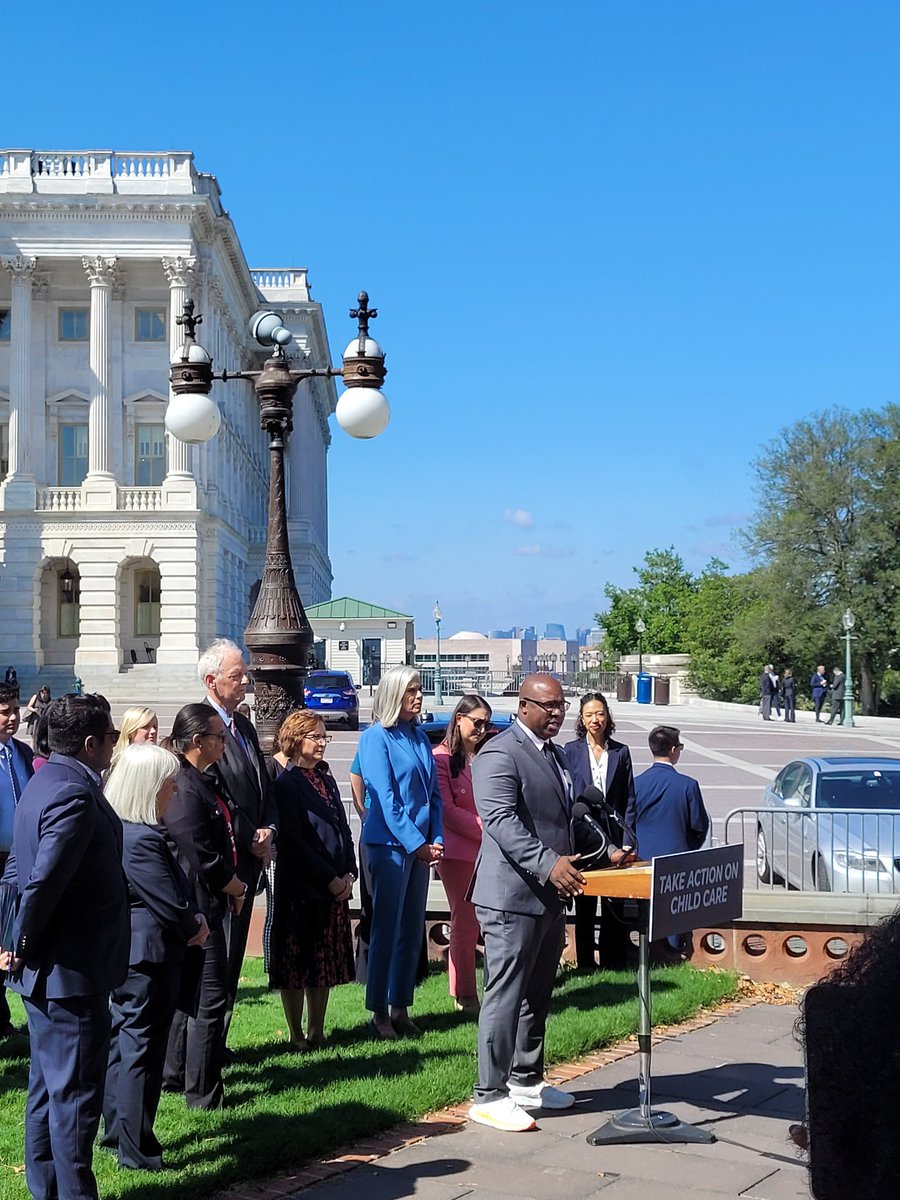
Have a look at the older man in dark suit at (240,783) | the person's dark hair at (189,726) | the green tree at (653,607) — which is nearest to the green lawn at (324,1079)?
the older man in dark suit at (240,783)

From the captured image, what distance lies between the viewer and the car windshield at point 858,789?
1256cm

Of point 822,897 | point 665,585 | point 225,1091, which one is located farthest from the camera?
point 665,585

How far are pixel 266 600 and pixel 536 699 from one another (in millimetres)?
4499

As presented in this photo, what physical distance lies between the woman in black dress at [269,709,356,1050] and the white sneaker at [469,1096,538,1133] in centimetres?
154

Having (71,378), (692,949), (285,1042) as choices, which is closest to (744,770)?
(692,949)

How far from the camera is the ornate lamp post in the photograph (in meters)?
10.2

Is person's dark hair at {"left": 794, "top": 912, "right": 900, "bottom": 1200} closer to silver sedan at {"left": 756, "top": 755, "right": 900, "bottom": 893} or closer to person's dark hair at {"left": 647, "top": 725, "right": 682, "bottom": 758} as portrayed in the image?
person's dark hair at {"left": 647, "top": 725, "right": 682, "bottom": 758}

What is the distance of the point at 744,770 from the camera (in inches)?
1109

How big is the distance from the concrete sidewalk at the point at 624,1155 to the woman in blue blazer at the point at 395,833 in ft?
4.21

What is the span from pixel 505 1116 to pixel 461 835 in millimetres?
2857

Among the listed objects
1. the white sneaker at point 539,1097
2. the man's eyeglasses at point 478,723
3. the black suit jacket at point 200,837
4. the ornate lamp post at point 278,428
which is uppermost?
the ornate lamp post at point 278,428

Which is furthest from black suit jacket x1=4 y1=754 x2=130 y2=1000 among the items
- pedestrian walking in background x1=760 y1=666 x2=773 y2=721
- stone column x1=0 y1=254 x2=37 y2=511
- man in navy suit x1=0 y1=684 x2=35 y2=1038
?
stone column x1=0 y1=254 x2=37 y2=511

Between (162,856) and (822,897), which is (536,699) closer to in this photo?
(162,856)

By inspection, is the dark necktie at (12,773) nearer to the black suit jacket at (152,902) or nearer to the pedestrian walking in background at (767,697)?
the black suit jacket at (152,902)
